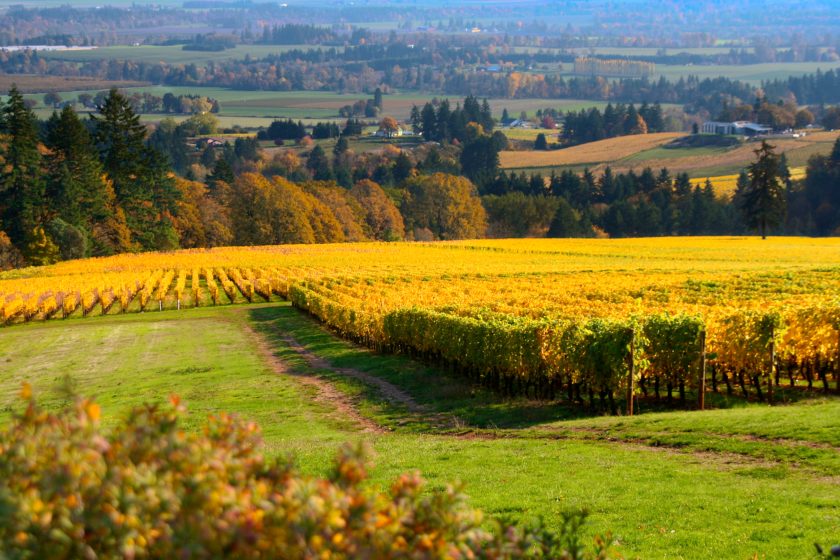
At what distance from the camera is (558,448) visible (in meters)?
17.4

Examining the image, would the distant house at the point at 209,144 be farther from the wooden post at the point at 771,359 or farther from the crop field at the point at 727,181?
the wooden post at the point at 771,359

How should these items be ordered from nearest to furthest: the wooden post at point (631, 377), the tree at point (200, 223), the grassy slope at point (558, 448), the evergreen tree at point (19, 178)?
the grassy slope at point (558, 448)
the wooden post at point (631, 377)
the evergreen tree at point (19, 178)
the tree at point (200, 223)

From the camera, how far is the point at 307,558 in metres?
4.11

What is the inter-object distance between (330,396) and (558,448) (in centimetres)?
1014

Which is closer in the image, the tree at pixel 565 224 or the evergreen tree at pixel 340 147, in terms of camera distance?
the tree at pixel 565 224

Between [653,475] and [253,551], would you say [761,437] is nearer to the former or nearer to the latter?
[653,475]

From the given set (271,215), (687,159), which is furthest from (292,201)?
(687,159)

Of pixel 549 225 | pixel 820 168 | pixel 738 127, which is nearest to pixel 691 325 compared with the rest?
pixel 549 225

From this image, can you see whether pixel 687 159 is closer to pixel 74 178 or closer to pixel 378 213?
pixel 378 213

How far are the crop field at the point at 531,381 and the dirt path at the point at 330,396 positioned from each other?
0.41 ft

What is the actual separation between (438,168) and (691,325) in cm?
15551

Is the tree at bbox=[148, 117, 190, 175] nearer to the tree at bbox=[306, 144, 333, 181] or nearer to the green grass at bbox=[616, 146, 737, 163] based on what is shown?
the tree at bbox=[306, 144, 333, 181]

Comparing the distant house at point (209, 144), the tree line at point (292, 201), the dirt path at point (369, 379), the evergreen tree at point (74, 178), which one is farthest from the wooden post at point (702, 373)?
the distant house at point (209, 144)

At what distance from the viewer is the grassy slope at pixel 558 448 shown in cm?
1153
